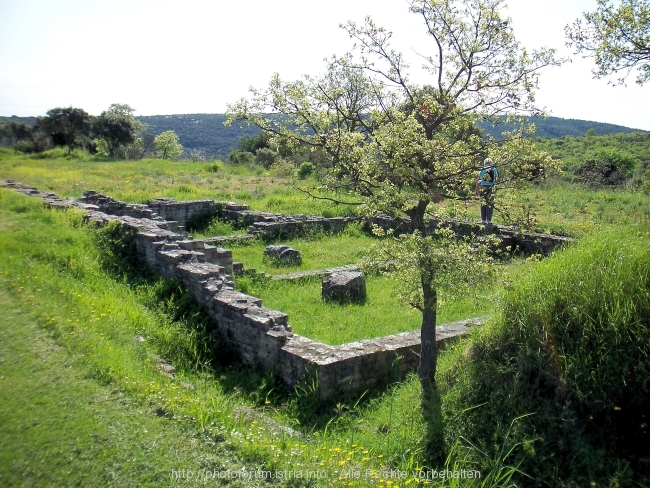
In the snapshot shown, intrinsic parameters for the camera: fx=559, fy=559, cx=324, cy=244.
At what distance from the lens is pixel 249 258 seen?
12961 mm

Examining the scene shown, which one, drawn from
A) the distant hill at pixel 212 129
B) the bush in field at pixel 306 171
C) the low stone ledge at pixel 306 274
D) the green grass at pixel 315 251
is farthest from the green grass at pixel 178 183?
the distant hill at pixel 212 129

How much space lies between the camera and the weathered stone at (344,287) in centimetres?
948

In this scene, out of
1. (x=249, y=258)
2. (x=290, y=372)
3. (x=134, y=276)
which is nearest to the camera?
(x=290, y=372)

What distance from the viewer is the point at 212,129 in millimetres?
114625

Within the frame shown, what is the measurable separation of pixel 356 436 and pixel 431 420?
2.38 ft

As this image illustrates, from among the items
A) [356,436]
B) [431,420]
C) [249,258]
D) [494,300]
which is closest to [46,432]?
[356,436]

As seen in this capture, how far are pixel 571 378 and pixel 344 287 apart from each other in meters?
5.06

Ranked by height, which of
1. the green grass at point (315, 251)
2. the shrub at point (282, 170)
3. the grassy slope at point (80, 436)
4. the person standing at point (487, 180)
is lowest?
the green grass at point (315, 251)

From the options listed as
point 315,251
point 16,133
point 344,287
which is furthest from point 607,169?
point 16,133

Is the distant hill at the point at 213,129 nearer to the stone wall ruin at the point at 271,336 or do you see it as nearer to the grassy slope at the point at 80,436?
the stone wall ruin at the point at 271,336

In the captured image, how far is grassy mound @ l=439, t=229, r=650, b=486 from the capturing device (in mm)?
4461

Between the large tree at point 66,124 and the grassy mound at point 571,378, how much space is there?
163ft

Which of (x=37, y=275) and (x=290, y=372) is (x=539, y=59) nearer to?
(x=290, y=372)

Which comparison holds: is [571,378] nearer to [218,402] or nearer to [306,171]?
[218,402]
